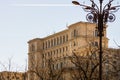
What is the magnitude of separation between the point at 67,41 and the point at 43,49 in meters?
17.7

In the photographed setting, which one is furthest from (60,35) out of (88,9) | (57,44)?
(88,9)

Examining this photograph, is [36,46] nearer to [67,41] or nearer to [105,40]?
[67,41]

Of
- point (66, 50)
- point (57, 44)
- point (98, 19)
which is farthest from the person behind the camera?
point (57, 44)

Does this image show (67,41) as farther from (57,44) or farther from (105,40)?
(105,40)

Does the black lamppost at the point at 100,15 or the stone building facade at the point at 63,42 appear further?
the stone building facade at the point at 63,42

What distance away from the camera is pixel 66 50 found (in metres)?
131

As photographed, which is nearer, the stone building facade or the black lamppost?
the black lamppost

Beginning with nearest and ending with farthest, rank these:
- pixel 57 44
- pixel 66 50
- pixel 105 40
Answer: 1. pixel 105 40
2. pixel 66 50
3. pixel 57 44

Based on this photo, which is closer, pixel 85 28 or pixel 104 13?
pixel 104 13

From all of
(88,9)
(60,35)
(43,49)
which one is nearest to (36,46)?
(43,49)

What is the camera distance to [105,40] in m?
116

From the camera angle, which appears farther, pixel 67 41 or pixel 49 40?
pixel 49 40

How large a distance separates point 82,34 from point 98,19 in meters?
103

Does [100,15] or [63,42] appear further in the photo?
[63,42]
